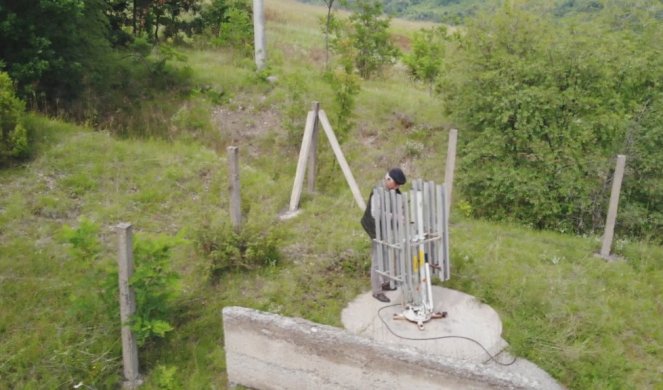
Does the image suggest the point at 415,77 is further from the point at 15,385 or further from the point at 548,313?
the point at 15,385

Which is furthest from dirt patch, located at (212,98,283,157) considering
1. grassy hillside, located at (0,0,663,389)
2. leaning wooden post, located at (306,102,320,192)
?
leaning wooden post, located at (306,102,320,192)

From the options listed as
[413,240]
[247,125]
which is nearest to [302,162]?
[413,240]

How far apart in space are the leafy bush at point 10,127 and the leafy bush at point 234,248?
4.03 metres

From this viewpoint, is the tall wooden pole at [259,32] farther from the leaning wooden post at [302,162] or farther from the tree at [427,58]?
the leaning wooden post at [302,162]

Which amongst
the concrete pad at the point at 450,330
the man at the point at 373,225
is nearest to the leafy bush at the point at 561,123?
the concrete pad at the point at 450,330

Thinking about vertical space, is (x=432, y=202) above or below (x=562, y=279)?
above

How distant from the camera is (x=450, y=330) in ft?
20.7

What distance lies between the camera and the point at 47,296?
675cm

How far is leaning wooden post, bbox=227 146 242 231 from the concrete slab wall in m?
2.02

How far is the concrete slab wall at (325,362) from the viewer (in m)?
5.01

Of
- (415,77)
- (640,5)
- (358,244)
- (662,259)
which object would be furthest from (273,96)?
(662,259)

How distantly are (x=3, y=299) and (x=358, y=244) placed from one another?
439cm

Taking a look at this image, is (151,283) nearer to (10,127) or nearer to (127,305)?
(127,305)

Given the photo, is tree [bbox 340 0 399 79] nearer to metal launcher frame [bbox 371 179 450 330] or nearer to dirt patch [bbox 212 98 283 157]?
dirt patch [bbox 212 98 283 157]
